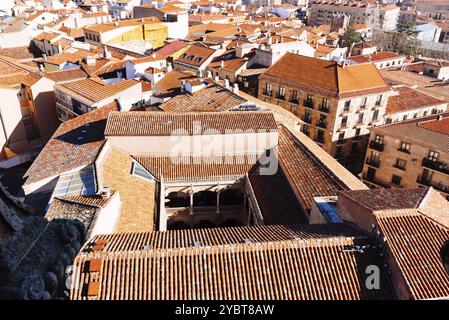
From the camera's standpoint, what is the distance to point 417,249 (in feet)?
54.5

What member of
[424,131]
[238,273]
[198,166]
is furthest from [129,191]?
[424,131]

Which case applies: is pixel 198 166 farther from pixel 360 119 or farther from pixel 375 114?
pixel 375 114

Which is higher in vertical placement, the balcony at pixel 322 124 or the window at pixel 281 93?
the window at pixel 281 93

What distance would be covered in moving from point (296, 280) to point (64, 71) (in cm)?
4469

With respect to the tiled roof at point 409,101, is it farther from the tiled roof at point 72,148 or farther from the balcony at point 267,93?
the tiled roof at point 72,148

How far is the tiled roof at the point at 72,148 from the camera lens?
28033mm

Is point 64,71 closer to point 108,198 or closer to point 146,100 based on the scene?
point 146,100

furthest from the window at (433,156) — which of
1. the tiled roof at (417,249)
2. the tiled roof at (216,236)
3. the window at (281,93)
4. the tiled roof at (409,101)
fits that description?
the tiled roof at (216,236)

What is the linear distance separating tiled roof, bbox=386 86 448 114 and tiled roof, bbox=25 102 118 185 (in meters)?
37.8

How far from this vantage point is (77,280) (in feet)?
51.8

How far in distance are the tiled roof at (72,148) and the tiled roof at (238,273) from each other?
12.9m

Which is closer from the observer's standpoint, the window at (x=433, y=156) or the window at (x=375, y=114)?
the window at (x=433, y=156)
